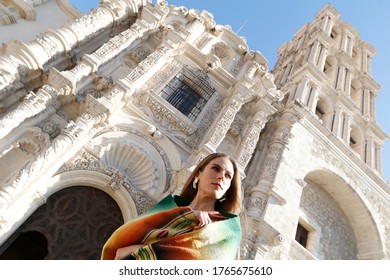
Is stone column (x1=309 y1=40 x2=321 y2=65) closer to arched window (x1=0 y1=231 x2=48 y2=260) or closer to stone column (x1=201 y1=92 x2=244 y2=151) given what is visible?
stone column (x1=201 y1=92 x2=244 y2=151)

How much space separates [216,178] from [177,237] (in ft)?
2.24

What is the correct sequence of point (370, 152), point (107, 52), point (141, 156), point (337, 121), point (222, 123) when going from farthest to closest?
1. point (370, 152)
2. point (337, 121)
3. point (222, 123)
4. point (107, 52)
5. point (141, 156)

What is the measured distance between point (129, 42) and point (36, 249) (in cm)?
622

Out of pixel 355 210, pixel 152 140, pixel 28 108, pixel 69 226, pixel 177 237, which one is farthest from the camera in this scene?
pixel 355 210

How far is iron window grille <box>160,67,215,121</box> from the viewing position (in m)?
10.9

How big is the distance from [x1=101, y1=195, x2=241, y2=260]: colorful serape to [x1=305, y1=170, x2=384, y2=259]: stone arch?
11.4 m

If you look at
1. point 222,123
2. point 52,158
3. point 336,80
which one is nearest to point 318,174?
point 222,123

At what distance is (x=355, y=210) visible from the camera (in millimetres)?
13414

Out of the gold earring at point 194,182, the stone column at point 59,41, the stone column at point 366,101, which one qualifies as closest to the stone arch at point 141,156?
the stone column at point 59,41

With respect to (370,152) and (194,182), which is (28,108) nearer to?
(194,182)

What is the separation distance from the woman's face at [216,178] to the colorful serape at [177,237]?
0.23m

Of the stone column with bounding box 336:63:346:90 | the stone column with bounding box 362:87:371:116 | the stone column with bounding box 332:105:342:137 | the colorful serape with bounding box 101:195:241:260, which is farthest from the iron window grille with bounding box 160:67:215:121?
the stone column with bounding box 362:87:371:116
